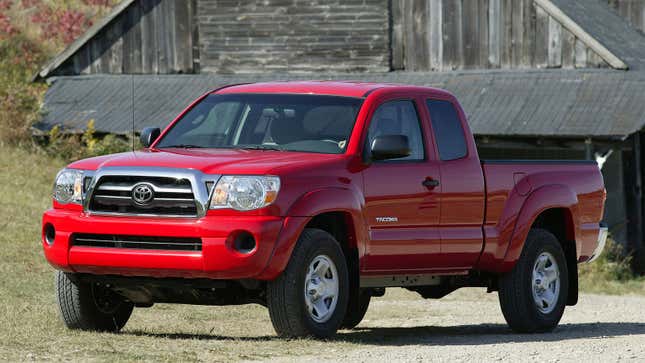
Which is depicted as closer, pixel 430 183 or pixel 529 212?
pixel 430 183

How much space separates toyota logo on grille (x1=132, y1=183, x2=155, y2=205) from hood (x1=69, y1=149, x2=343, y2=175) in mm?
171

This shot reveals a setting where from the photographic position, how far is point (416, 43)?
2819 centimetres

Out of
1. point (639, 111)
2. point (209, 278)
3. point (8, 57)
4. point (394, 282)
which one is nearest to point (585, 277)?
point (639, 111)

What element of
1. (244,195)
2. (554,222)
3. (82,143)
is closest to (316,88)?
(244,195)

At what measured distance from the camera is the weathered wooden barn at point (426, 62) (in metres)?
25.3

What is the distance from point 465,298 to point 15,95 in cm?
1483

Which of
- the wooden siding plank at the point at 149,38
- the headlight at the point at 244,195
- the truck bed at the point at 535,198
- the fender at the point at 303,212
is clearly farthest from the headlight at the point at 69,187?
the wooden siding plank at the point at 149,38

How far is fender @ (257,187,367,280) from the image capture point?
9.93 m

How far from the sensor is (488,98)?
2623cm

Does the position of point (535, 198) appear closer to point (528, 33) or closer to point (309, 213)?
point (309, 213)

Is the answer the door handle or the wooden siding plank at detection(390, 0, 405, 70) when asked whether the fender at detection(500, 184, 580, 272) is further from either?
the wooden siding plank at detection(390, 0, 405, 70)

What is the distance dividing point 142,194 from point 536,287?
413cm

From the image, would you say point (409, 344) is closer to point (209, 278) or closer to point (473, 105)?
point (209, 278)

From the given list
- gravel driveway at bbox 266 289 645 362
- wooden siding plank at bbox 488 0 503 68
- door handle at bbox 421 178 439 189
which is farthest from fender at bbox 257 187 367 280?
wooden siding plank at bbox 488 0 503 68
